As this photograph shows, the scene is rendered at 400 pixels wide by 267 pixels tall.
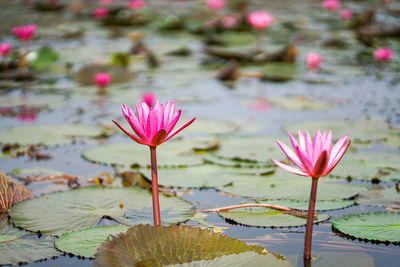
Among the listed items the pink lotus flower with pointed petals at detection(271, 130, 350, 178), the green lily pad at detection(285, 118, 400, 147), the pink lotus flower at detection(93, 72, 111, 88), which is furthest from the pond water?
the pink lotus flower with pointed petals at detection(271, 130, 350, 178)

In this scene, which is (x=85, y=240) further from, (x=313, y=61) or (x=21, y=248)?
(x=313, y=61)

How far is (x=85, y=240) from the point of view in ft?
4.66

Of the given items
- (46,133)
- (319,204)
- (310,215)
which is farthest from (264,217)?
(46,133)

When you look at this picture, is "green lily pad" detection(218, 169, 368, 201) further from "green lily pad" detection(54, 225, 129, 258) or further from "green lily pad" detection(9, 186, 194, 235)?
"green lily pad" detection(54, 225, 129, 258)

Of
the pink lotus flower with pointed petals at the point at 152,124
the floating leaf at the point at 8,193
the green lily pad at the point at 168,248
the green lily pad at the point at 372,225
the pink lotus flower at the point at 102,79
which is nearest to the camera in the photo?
the green lily pad at the point at 168,248

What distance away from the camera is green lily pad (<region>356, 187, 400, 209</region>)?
1.74 meters

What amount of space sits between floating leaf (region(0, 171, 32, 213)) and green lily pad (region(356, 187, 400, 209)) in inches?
47.6

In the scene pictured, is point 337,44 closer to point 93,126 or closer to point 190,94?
point 190,94

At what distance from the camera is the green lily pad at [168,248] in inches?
45.6

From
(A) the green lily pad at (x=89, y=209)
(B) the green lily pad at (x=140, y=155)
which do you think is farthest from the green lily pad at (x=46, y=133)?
(A) the green lily pad at (x=89, y=209)

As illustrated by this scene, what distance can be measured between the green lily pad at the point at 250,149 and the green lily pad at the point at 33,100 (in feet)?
4.98

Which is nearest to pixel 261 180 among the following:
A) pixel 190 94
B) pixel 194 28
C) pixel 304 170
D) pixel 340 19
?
pixel 304 170

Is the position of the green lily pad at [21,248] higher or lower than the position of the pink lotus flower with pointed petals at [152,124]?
lower

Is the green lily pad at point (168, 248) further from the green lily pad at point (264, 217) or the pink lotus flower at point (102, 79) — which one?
the pink lotus flower at point (102, 79)
